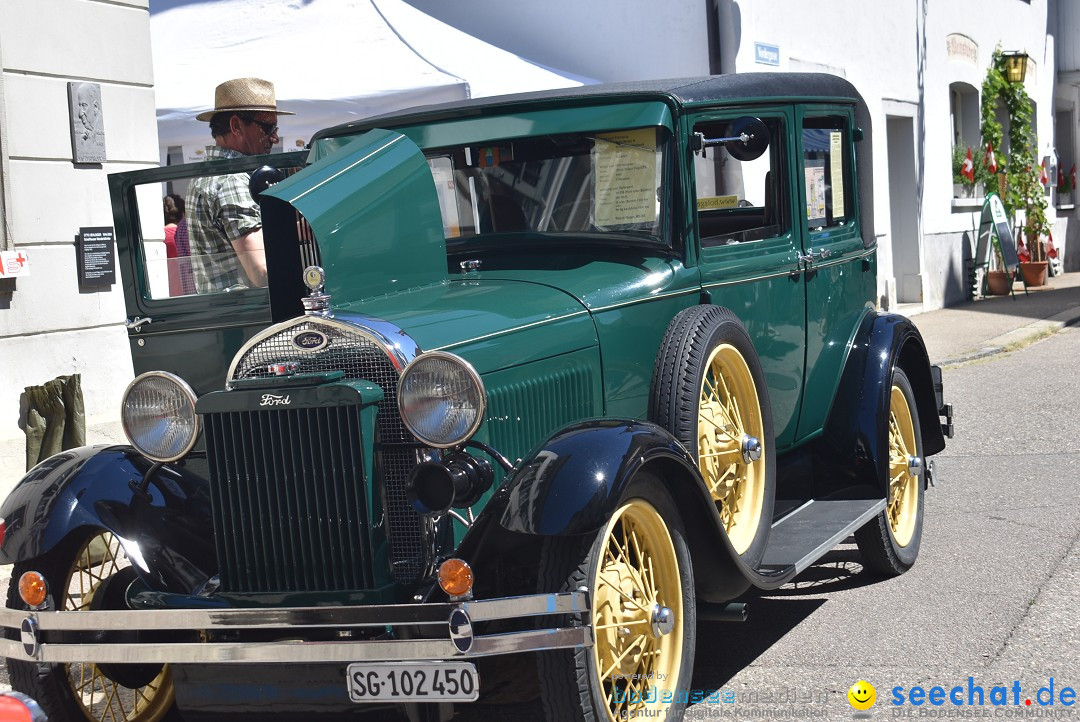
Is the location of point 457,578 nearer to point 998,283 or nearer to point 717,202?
point 717,202

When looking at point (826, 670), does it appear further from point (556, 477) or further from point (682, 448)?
point (556, 477)

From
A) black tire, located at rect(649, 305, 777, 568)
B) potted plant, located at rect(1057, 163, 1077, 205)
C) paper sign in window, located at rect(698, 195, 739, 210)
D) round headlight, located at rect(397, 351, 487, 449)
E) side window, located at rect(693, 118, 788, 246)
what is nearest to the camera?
round headlight, located at rect(397, 351, 487, 449)

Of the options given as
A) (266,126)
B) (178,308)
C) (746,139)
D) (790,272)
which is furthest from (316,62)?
(746,139)

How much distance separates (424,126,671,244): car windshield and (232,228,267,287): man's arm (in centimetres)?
99

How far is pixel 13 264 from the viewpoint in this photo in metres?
6.92

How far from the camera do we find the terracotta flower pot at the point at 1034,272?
61.1 feet

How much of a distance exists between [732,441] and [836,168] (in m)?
1.72

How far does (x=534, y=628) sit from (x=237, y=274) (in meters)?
2.73

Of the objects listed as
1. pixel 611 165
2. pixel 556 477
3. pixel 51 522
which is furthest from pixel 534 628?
pixel 611 165

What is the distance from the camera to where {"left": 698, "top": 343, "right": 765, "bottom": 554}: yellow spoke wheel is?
4215mm

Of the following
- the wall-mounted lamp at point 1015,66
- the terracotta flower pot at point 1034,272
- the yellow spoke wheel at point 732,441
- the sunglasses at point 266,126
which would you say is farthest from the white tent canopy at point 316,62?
the wall-mounted lamp at point 1015,66

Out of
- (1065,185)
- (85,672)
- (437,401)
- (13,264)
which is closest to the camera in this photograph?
(437,401)

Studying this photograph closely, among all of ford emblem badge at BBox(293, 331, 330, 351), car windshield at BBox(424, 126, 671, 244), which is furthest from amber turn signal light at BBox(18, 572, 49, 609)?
car windshield at BBox(424, 126, 671, 244)

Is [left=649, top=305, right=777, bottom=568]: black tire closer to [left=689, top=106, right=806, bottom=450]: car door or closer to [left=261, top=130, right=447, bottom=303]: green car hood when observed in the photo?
[left=689, top=106, right=806, bottom=450]: car door
